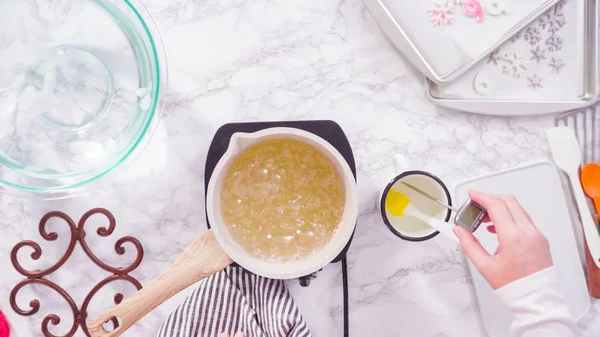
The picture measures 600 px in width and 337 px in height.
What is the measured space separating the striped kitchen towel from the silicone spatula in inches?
19.0

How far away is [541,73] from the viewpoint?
85 centimetres

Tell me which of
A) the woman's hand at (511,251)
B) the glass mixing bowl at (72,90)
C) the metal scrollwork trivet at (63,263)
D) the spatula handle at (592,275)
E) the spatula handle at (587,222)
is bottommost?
the spatula handle at (592,275)

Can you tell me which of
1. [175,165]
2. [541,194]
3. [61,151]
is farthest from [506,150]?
[61,151]

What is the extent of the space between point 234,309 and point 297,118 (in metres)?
0.30

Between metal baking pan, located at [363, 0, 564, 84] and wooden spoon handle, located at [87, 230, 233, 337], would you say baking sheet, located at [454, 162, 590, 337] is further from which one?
wooden spoon handle, located at [87, 230, 233, 337]

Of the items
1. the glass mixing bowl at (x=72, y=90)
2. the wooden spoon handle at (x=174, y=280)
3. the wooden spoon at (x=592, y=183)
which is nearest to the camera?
the wooden spoon handle at (x=174, y=280)

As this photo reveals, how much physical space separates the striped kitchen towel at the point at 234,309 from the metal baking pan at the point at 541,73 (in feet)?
1.27

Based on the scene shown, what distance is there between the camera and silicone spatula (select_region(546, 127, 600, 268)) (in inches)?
34.0

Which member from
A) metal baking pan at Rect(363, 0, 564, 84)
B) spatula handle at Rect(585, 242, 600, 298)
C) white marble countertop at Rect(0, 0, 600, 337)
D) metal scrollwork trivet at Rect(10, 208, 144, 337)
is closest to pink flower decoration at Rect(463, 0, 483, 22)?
metal baking pan at Rect(363, 0, 564, 84)

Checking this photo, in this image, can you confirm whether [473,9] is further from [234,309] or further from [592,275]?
[234,309]

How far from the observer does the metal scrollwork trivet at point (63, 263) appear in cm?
82

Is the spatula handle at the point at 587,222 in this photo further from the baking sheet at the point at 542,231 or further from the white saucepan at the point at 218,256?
the white saucepan at the point at 218,256

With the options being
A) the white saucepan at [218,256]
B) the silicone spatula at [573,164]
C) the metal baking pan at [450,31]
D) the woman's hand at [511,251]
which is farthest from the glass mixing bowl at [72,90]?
the silicone spatula at [573,164]

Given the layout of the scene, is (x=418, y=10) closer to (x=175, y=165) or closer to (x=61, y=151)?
(x=175, y=165)
